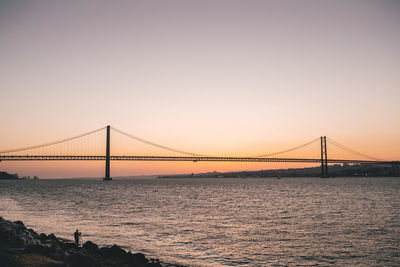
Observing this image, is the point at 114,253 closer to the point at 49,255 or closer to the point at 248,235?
the point at 49,255

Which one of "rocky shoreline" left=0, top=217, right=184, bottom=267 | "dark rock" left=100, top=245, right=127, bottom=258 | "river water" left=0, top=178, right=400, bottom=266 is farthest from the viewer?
"river water" left=0, top=178, right=400, bottom=266

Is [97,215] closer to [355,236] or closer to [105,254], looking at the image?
[105,254]

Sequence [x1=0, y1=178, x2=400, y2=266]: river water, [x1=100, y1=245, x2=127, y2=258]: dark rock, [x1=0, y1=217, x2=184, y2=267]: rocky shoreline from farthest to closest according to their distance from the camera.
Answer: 1. [x1=0, y1=178, x2=400, y2=266]: river water
2. [x1=100, y1=245, x2=127, y2=258]: dark rock
3. [x1=0, y1=217, x2=184, y2=267]: rocky shoreline

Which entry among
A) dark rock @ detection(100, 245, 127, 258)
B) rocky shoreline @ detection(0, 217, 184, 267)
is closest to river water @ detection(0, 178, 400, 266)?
dark rock @ detection(100, 245, 127, 258)

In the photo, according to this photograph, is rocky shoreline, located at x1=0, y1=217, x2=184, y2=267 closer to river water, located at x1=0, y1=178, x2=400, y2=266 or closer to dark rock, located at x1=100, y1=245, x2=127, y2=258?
dark rock, located at x1=100, y1=245, x2=127, y2=258

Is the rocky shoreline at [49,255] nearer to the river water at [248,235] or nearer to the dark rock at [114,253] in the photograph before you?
the dark rock at [114,253]

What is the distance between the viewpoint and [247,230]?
1756cm

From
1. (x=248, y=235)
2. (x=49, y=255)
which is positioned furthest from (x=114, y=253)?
(x=248, y=235)

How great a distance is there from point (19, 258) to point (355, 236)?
13386 millimetres

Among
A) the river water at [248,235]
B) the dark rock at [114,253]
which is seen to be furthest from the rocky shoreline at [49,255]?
the river water at [248,235]

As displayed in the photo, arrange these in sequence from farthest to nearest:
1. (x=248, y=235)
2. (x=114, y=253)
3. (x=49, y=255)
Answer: (x=248, y=235), (x=114, y=253), (x=49, y=255)

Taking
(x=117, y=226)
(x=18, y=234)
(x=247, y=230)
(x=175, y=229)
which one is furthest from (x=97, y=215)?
(x=18, y=234)

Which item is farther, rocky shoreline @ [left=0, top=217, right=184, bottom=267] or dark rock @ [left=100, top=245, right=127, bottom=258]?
dark rock @ [left=100, top=245, right=127, bottom=258]

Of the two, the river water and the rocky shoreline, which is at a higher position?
the rocky shoreline
